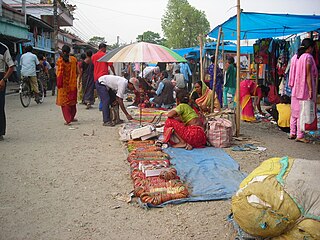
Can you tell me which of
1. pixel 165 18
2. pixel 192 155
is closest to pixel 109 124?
pixel 192 155

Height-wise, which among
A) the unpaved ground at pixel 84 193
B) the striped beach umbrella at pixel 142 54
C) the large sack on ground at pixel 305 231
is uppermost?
the striped beach umbrella at pixel 142 54

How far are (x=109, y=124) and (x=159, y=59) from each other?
7.82 ft

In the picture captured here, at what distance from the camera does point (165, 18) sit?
5272cm

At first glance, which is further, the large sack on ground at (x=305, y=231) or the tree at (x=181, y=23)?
the tree at (x=181, y=23)

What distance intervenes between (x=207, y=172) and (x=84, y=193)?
63.5 inches

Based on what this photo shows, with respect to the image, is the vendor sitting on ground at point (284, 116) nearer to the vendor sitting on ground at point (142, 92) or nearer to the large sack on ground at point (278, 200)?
the vendor sitting on ground at point (142, 92)

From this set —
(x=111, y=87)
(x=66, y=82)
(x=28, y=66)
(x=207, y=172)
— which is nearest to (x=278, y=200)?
(x=207, y=172)

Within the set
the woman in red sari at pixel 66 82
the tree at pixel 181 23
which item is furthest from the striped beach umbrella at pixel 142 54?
the tree at pixel 181 23

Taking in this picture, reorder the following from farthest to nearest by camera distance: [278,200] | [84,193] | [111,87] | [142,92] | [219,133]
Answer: [142,92] < [111,87] < [219,133] < [84,193] < [278,200]

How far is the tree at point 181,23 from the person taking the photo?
168 feet

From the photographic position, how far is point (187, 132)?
555cm

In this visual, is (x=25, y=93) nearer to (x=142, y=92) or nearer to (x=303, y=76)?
(x=142, y=92)

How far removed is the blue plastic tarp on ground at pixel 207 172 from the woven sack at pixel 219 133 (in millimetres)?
170

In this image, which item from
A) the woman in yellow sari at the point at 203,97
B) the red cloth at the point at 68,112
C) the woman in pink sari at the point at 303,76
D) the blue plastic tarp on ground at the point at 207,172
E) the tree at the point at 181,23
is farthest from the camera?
the tree at the point at 181,23
